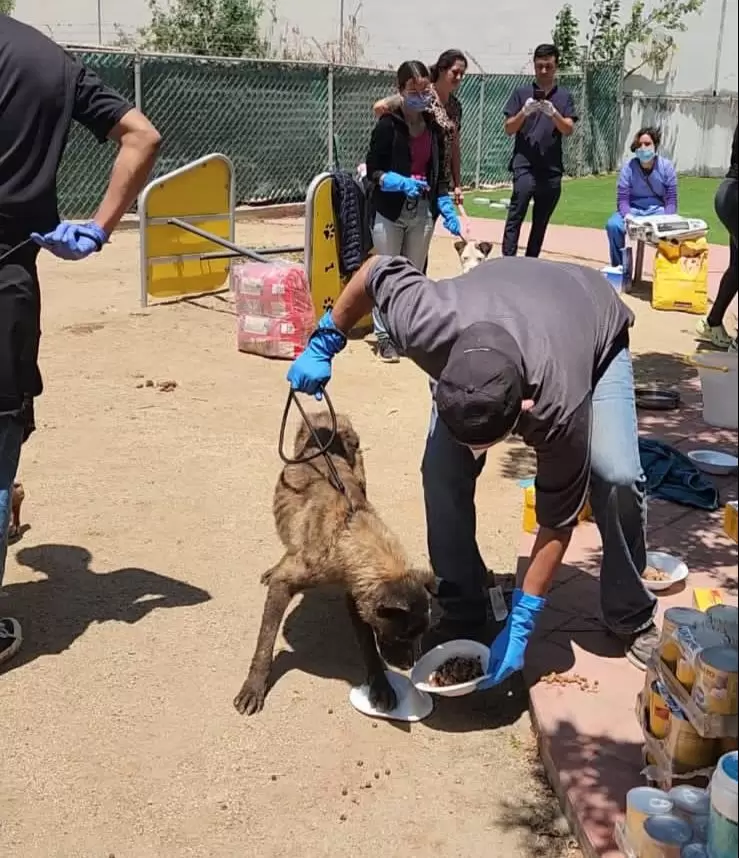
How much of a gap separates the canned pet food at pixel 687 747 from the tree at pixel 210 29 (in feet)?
69.2

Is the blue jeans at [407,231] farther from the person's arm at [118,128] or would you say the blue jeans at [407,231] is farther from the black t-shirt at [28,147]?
the black t-shirt at [28,147]

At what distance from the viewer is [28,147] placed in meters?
3.52

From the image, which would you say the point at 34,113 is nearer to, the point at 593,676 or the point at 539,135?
the point at 593,676

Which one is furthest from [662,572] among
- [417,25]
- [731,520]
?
[417,25]

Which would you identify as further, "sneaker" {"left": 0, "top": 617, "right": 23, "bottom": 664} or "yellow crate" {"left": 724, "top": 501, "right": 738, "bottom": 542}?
"sneaker" {"left": 0, "top": 617, "right": 23, "bottom": 664}

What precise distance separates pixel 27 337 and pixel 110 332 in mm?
5163

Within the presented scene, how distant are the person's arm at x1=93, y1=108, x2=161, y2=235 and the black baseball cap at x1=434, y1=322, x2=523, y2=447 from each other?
59.3 inches

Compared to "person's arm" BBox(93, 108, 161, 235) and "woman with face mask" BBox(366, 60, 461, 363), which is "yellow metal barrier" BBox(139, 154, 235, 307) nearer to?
"woman with face mask" BBox(366, 60, 461, 363)

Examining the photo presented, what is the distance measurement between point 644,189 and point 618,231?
19.3 inches

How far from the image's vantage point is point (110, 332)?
344 inches

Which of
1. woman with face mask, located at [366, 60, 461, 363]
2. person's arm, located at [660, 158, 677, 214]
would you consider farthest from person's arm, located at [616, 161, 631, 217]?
woman with face mask, located at [366, 60, 461, 363]

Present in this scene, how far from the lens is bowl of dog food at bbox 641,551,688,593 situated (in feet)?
14.3

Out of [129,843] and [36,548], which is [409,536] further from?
[129,843]

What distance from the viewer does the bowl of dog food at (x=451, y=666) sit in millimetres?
3646
